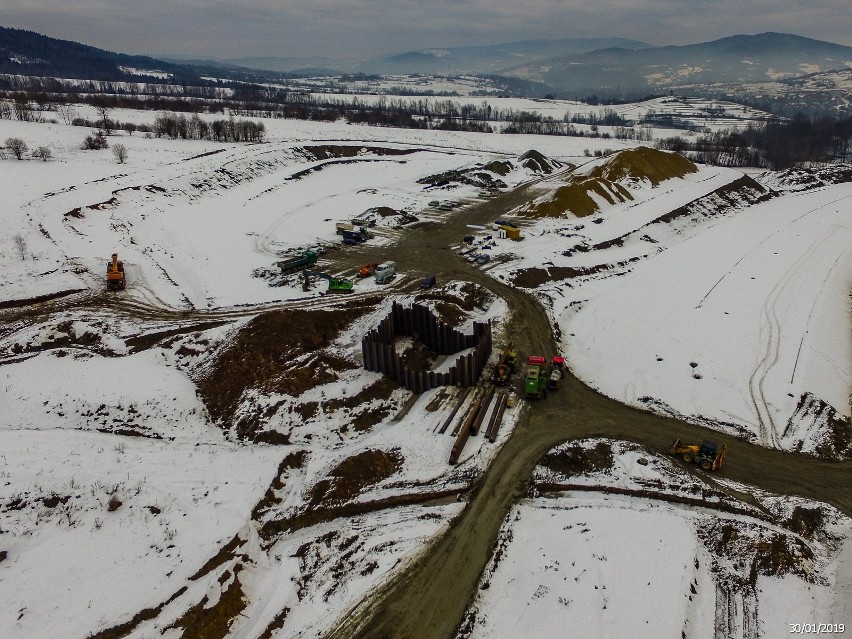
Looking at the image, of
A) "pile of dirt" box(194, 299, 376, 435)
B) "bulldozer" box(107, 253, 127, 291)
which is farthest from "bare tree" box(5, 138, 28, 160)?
"pile of dirt" box(194, 299, 376, 435)

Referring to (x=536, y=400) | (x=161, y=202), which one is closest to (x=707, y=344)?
(x=536, y=400)

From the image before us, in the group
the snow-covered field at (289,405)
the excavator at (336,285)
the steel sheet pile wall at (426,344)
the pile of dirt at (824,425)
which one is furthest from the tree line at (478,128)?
the pile of dirt at (824,425)

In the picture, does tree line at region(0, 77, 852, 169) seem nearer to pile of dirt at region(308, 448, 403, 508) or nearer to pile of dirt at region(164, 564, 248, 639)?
pile of dirt at region(308, 448, 403, 508)

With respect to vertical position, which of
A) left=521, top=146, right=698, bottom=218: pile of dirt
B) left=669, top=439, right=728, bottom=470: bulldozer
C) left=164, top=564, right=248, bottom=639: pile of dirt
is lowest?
left=164, top=564, right=248, bottom=639: pile of dirt

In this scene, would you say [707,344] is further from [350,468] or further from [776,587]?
[350,468]

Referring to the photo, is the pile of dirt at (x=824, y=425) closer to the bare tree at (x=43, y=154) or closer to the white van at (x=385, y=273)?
the white van at (x=385, y=273)

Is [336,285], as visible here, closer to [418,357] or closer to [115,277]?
[418,357]
